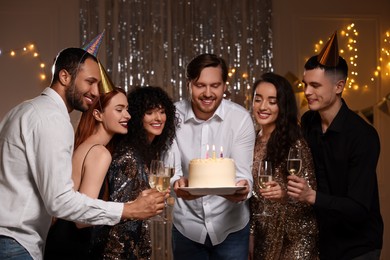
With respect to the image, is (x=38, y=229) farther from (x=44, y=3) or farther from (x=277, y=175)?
(x=44, y=3)

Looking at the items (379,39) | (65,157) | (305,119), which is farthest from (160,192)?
(379,39)

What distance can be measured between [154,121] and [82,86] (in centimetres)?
90

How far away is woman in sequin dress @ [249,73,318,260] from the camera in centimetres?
310

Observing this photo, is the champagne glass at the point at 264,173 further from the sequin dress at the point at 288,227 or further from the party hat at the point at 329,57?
the party hat at the point at 329,57

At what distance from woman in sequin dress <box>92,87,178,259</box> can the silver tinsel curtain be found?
250 cm

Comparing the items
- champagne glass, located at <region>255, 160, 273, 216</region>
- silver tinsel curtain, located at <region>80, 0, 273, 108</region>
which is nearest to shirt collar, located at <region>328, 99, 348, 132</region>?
champagne glass, located at <region>255, 160, 273, 216</region>

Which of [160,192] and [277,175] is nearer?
[160,192]

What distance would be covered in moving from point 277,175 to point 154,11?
10.3 feet

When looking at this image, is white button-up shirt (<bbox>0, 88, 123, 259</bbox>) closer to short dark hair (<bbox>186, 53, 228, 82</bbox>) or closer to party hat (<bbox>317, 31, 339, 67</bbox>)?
short dark hair (<bbox>186, 53, 228, 82</bbox>)

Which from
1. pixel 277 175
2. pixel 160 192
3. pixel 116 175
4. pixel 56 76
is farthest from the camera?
pixel 277 175

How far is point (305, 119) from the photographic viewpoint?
133 inches

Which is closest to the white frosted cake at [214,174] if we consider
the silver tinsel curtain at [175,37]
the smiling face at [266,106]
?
the smiling face at [266,106]

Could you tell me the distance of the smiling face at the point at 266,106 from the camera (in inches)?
131

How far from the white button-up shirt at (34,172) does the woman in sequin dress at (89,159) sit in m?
0.36
